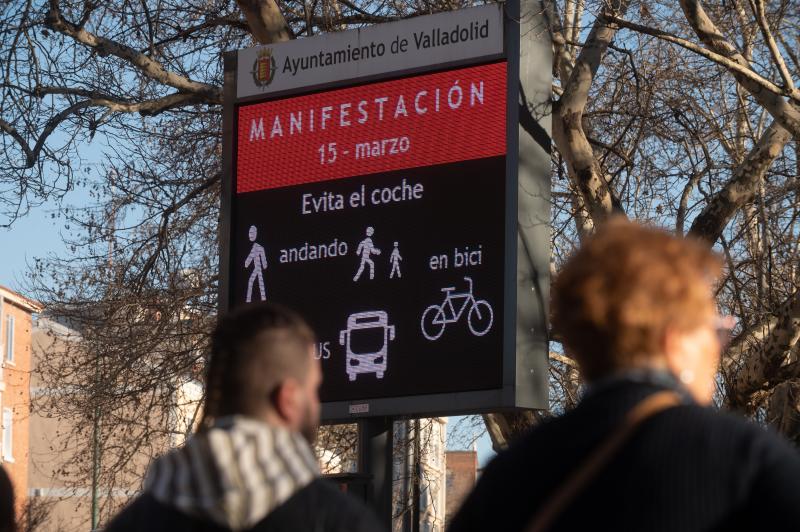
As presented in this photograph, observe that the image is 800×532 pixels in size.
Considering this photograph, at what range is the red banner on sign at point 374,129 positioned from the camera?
829 cm

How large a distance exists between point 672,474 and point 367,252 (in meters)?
6.17

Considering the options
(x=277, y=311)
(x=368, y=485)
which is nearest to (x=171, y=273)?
(x=368, y=485)

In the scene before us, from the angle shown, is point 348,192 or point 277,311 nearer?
point 277,311

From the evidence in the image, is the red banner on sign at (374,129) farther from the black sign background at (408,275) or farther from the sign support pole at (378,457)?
the sign support pole at (378,457)

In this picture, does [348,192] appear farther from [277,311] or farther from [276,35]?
[277,311]

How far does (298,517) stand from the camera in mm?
2945

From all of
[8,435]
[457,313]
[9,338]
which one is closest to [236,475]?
[457,313]

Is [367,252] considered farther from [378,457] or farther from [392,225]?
[378,457]

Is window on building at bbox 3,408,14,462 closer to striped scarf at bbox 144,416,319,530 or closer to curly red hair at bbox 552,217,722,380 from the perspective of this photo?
striped scarf at bbox 144,416,319,530

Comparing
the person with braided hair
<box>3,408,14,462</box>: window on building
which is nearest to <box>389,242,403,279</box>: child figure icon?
the person with braided hair

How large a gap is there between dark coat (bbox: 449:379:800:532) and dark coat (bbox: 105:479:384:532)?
0.59 m

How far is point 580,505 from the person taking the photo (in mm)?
2367

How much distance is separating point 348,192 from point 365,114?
501 millimetres

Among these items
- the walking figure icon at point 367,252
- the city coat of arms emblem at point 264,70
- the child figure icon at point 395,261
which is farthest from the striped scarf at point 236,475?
the city coat of arms emblem at point 264,70
